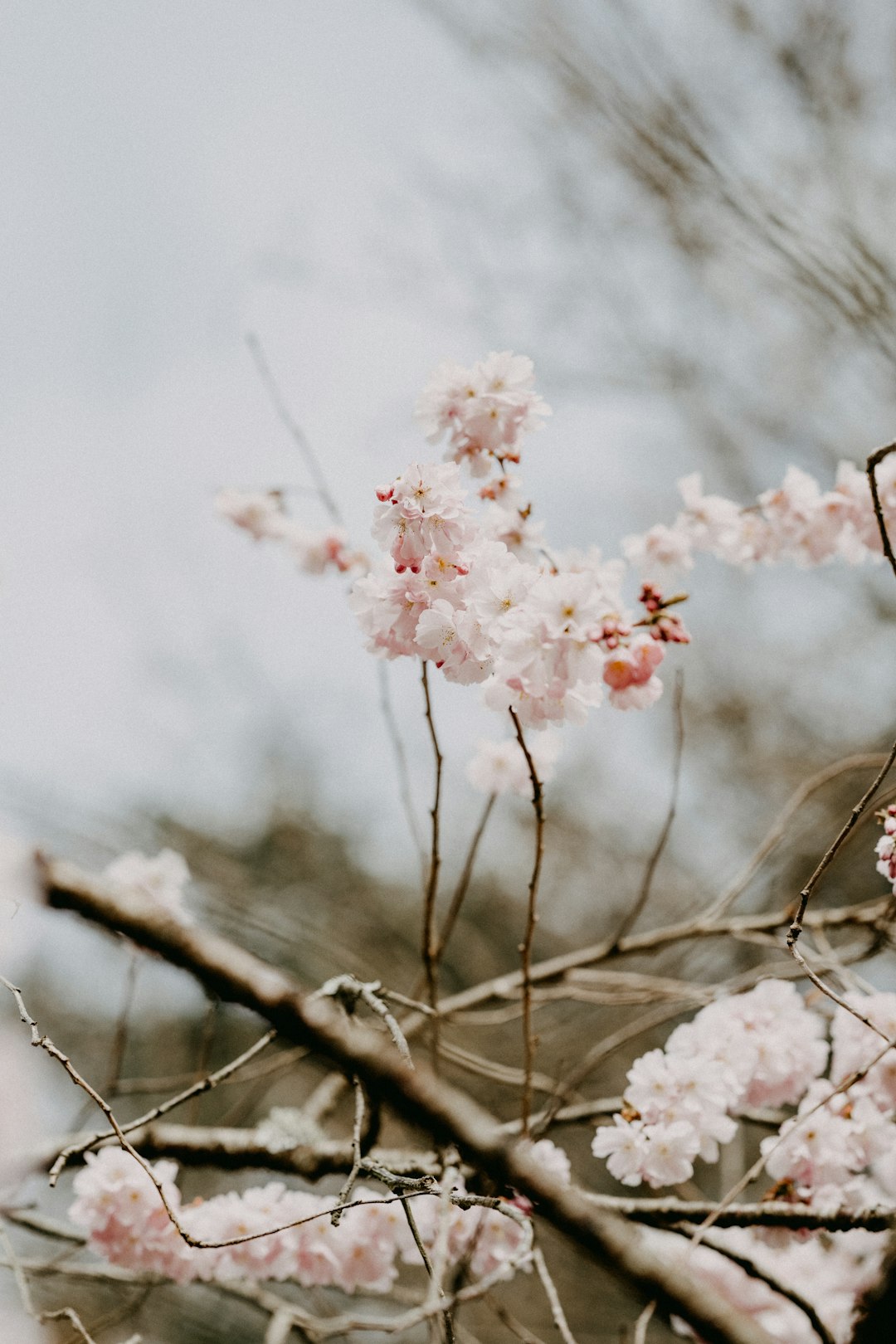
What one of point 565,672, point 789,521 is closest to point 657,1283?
point 565,672

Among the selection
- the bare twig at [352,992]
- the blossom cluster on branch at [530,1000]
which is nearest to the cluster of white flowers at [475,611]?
the blossom cluster on branch at [530,1000]

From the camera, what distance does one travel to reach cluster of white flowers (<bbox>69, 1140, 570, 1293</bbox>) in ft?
6.56

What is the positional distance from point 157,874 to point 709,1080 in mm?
1640

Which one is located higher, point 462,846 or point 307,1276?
point 462,846

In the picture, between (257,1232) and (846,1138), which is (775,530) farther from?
(257,1232)

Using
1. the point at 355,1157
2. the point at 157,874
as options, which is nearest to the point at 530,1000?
the point at 355,1157

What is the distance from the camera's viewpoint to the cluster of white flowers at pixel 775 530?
2.40 metres

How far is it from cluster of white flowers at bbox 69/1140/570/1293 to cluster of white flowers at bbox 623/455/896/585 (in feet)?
4.79

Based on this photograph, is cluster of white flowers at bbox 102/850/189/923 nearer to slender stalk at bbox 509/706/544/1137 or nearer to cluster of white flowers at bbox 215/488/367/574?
cluster of white flowers at bbox 215/488/367/574

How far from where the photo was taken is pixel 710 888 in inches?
151

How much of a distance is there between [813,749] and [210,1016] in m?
5.46

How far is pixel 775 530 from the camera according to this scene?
8.41 feet

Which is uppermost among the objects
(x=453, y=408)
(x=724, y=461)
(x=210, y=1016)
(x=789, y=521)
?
(x=724, y=461)

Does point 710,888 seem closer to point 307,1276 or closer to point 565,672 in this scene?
point 307,1276
